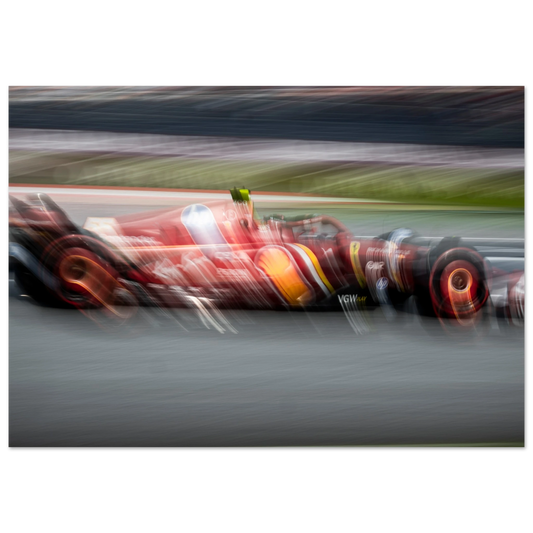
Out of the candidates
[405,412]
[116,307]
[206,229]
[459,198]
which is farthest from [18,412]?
[459,198]

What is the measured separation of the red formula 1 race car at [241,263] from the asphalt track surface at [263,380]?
105 mm

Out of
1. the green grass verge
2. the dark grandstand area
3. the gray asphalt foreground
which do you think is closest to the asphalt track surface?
the gray asphalt foreground

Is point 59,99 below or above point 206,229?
above

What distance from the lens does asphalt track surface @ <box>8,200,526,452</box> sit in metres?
3.51

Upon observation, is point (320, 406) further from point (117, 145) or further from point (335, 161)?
point (117, 145)

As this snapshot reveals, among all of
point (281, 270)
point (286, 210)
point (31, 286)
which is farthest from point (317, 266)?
point (31, 286)

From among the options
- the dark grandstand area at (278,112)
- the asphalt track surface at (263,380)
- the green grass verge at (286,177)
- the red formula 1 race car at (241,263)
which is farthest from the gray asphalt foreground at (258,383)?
the dark grandstand area at (278,112)

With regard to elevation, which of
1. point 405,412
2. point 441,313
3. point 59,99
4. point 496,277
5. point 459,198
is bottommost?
point 405,412

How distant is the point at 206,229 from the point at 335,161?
3.17ft

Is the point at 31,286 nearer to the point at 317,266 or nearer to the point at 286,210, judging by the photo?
the point at 286,210

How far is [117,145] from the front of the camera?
3559mm

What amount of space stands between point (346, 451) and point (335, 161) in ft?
6.27

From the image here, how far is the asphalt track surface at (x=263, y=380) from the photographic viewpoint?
351 cm

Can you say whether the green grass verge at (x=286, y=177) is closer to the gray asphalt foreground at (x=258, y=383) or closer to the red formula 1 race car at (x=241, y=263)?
the red formula 1 race car at (x=241, y=263)
